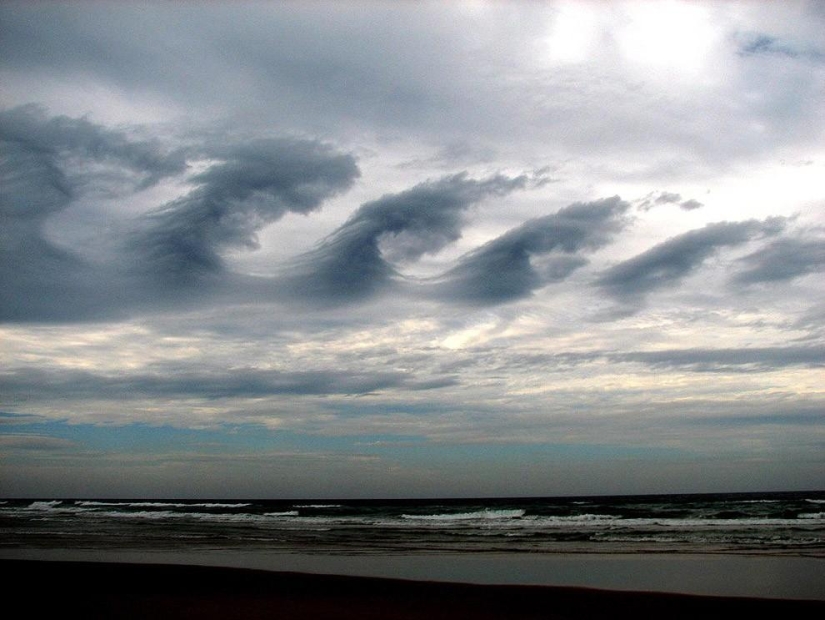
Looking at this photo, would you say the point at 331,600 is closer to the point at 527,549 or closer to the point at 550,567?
the point at 550,567

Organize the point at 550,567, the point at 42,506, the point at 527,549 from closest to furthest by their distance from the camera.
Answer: the point at 550,567, the point at 527,549, the point at 42,506

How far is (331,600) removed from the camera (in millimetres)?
10523

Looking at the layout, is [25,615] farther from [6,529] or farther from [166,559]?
[6,529]

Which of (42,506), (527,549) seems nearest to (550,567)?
(527,549)

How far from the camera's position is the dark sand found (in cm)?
955

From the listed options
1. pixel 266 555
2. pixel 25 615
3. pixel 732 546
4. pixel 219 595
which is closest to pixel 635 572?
pixel 732 546

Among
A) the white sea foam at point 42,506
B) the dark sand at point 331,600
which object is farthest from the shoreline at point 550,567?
the white sea foam at point 42,506

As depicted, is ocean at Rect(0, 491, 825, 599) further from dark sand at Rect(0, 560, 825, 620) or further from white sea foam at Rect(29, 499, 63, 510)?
white sea foam at Rect(29, 499, 63, 510)

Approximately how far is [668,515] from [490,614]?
92.7 feet

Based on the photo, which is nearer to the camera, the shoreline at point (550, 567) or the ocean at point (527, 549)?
the shoreline at point (550, 567)

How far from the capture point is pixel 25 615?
9195mm

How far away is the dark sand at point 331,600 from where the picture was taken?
9555 millimetres

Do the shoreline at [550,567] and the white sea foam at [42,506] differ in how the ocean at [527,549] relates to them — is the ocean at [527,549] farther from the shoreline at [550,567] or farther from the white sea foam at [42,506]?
the white sea foam at [42,506]

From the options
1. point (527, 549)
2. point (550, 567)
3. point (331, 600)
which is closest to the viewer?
point (331, 600)
